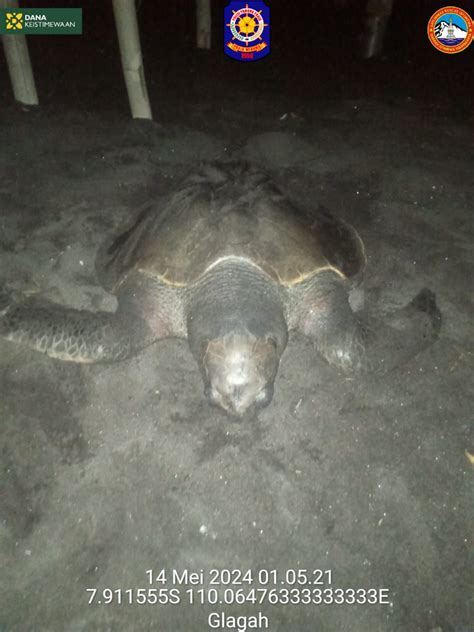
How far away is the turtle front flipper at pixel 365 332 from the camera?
2.44 metres

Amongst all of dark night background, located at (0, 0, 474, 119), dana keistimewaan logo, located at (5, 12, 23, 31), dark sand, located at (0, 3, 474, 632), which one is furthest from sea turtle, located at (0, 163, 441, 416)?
dark night background, located at (0, 0, 474, 119)

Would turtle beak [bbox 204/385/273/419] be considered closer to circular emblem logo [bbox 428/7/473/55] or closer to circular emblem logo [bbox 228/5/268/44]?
circular emblem logo [bbox 228/5/268/44]

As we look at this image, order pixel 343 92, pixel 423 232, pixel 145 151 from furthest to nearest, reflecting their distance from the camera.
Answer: pixel 343 92, pixel 145 151, pixel 423 232

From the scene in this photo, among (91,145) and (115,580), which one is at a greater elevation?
(91,145)

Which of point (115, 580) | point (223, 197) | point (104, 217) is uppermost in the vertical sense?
point (223, 197)

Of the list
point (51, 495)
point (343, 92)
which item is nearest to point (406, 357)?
point (51, 495)

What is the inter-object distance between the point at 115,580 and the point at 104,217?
9.23 feet

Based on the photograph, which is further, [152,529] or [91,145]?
[91,145]

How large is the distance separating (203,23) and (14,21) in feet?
12.7

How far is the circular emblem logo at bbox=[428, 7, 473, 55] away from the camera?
676 cm

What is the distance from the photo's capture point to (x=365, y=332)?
8.29 ft

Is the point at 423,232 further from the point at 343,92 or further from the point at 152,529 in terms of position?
the point at 343,92

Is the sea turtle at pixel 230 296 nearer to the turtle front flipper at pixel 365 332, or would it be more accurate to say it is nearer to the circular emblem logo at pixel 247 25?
the turtle front flipper at pixel 365 332

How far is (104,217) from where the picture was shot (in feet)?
12.1
